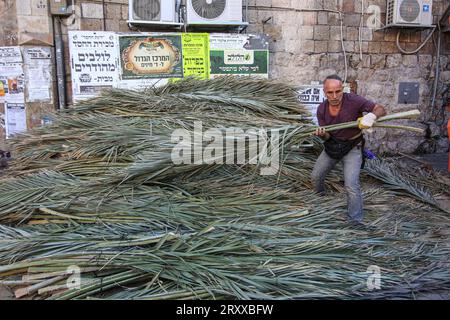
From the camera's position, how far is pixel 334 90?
10.3ft

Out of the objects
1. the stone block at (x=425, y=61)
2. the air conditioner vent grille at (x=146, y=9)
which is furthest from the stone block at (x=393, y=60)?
the air conditioner vent grille at (x=146, y=9)

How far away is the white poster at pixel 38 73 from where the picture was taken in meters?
5.27

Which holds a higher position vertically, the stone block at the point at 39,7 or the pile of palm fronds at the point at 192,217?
the stone block at the point at 39,7

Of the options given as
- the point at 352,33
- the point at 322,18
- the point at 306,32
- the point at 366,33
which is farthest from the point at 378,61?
the point at 306,32

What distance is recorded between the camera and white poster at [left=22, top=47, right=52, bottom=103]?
5.27 metres

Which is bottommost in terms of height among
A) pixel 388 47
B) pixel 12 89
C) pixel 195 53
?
pixel 12 89

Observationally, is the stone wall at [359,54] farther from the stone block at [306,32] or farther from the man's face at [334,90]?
the man's face at [334,90]

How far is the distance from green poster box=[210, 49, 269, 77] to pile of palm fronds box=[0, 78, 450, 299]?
4.14 ft

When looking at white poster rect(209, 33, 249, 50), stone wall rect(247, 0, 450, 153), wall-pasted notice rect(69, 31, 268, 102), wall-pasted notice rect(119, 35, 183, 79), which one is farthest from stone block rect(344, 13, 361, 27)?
wall-pasted notice rect(119, 35, 183, 79)

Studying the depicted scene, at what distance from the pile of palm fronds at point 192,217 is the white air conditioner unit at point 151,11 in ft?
4.81

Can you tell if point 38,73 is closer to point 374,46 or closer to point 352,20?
point 352,20

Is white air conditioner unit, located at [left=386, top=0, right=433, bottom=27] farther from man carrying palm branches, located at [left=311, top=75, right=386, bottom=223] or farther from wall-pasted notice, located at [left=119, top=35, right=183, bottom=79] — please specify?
man carrying palm branches, located at [left=311, top=75, right=386, bottom=223]

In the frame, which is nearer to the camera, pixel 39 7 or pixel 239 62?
pixel 39 7

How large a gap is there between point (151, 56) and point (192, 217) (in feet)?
11.4
